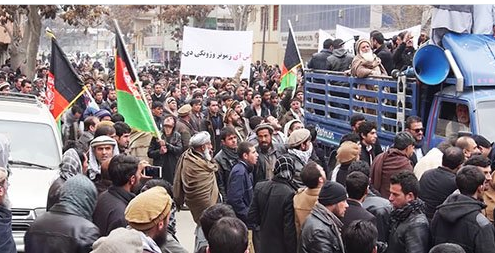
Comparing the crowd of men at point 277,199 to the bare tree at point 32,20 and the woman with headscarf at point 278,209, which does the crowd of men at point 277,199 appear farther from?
the bare tree at point 32,20

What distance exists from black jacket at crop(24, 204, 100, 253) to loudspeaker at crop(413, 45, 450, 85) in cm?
575

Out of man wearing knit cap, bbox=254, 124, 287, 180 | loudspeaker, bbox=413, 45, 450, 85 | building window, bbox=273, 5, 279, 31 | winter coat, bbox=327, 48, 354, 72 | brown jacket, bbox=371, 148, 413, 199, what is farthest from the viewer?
building window, bbox=273, 5, 279, 31

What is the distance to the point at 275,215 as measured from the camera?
276 inches

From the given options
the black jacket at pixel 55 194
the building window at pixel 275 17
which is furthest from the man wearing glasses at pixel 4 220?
the building window at pixel 275 17

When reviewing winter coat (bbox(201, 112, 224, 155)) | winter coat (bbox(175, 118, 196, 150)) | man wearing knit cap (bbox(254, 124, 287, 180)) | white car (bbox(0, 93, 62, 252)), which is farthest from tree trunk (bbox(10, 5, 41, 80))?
man wearing knit cap (bbox(254, 124, 287, 180))

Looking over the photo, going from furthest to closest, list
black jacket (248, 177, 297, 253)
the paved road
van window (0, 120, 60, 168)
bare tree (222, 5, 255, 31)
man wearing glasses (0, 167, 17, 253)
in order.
→ bare tree (222, 5, 255, 31)
the paved road
van window (0, 120, 60, 168)
black jacket (248, 177, 297, 253)
man wearing glasses (0, 167, 17, 253)

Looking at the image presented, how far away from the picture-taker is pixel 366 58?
11.8 meters

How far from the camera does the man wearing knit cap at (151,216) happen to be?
16.3ft

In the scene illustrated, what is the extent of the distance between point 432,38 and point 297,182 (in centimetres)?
452

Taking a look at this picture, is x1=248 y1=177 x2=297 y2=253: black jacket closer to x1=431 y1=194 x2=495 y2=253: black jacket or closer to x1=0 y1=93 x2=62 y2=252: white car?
x1=431 y1=194 x2=495 y2=253: black jacket

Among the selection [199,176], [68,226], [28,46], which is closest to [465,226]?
[68,226]

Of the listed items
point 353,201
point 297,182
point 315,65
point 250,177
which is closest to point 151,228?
point 353,201

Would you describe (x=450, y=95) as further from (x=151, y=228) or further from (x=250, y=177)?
(x=151, y=228)

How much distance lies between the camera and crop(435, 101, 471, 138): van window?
977cm
